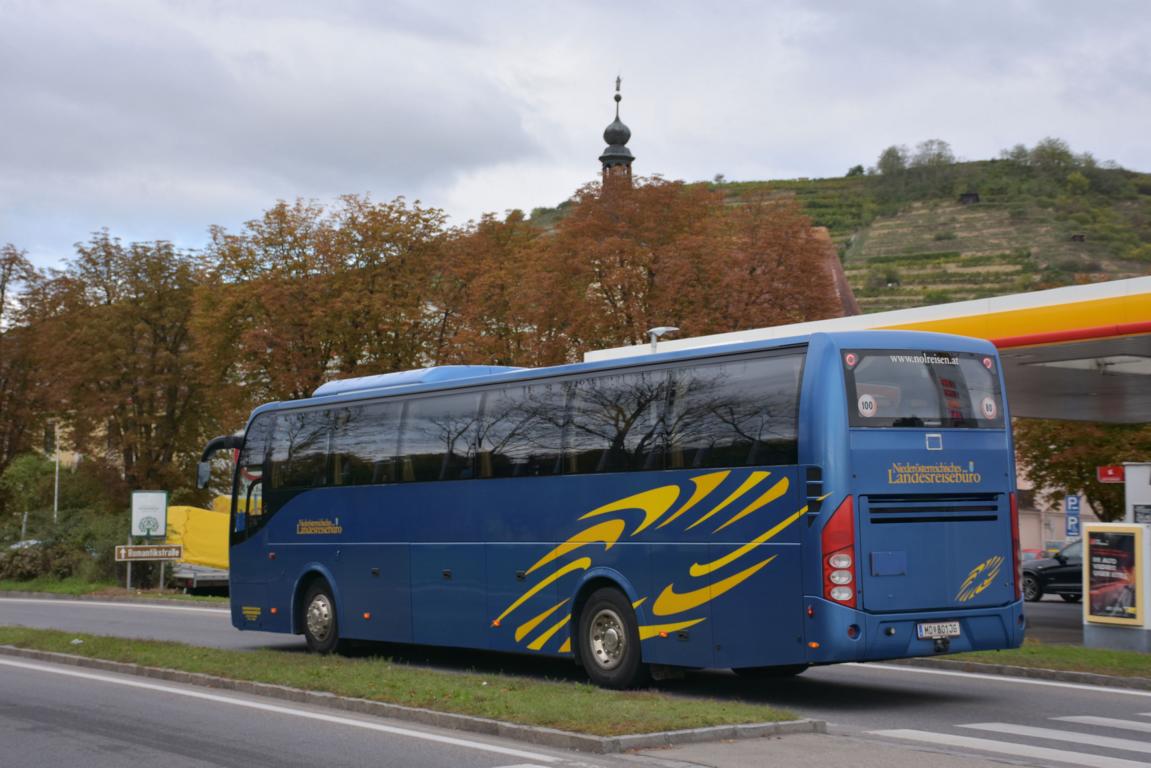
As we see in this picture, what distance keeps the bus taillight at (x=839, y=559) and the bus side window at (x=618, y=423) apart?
7.19ft

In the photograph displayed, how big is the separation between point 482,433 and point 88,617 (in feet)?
47.1

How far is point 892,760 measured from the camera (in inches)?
390

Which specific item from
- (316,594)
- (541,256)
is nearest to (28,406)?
(541,256)

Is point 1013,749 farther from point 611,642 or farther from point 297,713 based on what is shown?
point 297,713

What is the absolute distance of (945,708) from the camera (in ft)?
43.3

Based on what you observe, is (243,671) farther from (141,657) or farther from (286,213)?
(286,213)

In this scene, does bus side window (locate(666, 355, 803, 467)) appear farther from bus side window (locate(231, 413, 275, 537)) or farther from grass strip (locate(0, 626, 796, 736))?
bus side window (locate(231, 413, 275, 537))

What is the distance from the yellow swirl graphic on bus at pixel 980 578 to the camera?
1349cm

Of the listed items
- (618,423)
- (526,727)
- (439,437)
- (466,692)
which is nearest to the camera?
(526,727)

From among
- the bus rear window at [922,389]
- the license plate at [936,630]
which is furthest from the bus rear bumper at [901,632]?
the bus rear window at [922,389]

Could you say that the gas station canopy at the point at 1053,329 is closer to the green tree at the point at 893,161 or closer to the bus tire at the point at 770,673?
the bus tire at the point at 770,673

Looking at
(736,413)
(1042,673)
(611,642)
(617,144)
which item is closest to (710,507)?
(736,413)

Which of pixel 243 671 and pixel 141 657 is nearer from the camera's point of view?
pixel 243 671

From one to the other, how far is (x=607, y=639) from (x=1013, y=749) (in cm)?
509
